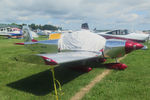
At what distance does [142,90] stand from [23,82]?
156 inches

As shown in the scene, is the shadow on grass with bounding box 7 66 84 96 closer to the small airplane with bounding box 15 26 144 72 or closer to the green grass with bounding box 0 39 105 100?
the green grass with bounding box 0 39 105 100

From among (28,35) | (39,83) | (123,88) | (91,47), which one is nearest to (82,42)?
(91,47)

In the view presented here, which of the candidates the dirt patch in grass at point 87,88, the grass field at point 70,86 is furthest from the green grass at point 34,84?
the dirt patch in grass at point 87,88

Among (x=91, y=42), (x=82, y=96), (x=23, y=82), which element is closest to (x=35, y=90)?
(x=23, y=82)

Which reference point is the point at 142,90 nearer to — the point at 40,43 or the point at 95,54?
the point at 95,54

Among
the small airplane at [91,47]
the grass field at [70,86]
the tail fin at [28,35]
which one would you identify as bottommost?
the grass field at [70,86]

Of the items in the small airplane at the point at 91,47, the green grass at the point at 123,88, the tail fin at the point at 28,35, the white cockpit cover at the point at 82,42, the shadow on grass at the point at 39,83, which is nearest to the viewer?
the green grass at the point at 123,88

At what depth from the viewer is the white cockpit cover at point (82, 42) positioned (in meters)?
5.63

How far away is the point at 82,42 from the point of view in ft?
18.8

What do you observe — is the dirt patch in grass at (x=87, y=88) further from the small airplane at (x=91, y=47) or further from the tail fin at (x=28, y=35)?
the tail fin at (x=28, y=35)

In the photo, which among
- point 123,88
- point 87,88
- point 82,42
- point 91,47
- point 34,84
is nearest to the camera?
point 123,88

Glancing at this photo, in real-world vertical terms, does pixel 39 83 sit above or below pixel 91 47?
below

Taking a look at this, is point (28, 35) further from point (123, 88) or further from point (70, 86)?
point (123, 88)

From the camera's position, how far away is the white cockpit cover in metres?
5.63
